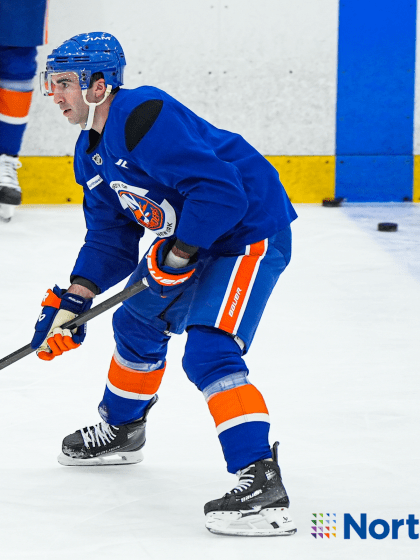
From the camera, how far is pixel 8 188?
5.03 m

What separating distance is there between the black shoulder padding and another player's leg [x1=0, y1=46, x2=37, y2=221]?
3334 mm

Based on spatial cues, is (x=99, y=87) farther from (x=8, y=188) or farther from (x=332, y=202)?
(x=332, y=202)

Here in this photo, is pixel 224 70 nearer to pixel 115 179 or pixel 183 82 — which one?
pixel 183 82

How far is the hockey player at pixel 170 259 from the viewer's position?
179cm

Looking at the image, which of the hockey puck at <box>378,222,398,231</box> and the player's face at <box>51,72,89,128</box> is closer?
the player's face at <box>51,72,89,128</box>

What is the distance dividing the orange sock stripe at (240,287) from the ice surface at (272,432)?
0.40m

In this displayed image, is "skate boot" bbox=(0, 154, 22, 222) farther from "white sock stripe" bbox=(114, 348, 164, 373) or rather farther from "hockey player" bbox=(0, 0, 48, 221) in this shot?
"white sock stripe" bbox=(114, 348, 164, 373)

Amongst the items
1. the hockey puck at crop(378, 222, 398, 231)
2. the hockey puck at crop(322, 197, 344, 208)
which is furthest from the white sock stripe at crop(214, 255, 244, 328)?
the hockey puck at crop(322, 197, 344, 208)

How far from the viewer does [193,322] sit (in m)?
1.86

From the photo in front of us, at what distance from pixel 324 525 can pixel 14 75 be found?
12.7 feet

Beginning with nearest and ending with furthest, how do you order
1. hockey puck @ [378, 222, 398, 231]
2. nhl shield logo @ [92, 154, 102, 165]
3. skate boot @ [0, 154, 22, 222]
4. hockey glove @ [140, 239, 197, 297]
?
1. hockey glove @ [140, 239, 197, 297]
2. nhl shield logo @ [92, 154, 102, 165]
3. hockey puck @ [378, 222, 398, 231]
4. skate boot @ [0, 154, 22, 222]

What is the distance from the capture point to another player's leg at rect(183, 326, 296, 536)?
1.78 meters

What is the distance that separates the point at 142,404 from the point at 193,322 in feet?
1.39

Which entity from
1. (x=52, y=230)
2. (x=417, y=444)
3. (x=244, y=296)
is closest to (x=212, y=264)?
(x=244, y=296)
